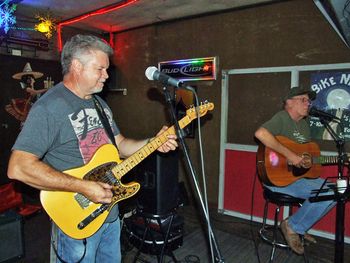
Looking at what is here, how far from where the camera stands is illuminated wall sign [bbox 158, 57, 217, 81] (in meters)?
4.12

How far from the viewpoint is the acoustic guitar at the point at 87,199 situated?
1610 mm

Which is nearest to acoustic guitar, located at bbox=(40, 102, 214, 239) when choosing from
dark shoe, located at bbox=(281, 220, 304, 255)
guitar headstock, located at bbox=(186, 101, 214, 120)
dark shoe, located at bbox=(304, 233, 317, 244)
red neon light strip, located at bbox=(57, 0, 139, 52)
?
guitar headstock, located at bbox=(186, 101, 214, 120)

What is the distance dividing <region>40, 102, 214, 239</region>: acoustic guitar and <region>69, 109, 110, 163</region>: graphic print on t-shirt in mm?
49

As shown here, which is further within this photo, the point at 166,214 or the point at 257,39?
the point at 257,39

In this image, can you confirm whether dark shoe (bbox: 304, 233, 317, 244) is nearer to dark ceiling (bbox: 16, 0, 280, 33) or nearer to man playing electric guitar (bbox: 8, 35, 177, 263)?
man playing electric guitar (bbox: 8, 35, 177, 263)

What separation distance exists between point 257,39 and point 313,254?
2.59m

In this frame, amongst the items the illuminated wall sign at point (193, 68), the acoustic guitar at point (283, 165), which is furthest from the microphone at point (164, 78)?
the illuminated wall sign at point (193, 68)

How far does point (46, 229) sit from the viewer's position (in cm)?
362

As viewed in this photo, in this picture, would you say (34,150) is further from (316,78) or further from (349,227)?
(349,227)

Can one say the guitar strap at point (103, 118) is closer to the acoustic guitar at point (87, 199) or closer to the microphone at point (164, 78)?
the acoustic guitar at point (87, 199)

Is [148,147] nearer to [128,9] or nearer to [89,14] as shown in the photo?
[128,9]

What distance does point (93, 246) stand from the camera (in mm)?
1722

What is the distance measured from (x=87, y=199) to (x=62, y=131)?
1.35ft

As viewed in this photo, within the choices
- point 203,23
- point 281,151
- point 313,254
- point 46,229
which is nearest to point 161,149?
point 281,151
